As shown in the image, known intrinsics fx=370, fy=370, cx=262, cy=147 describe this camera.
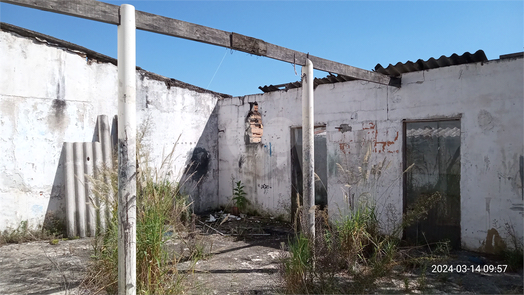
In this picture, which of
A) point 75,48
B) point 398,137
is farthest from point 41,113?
point 398,137

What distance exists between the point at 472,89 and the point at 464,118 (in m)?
0.44

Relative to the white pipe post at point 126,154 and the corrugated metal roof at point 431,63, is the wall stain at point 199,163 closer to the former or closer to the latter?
the corrugated metal roof at point 431,63

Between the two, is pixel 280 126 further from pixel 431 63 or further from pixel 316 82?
pixel 431 63

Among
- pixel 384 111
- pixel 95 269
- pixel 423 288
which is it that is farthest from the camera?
pixel 384 111

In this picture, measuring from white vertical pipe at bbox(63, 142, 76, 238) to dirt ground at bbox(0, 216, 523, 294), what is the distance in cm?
33

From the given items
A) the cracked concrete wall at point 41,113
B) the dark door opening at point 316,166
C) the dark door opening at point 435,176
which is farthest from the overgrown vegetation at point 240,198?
the dark door opening at point 435,176

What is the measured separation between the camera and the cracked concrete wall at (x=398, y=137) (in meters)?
5.23

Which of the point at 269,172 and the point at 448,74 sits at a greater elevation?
the point at 448,74

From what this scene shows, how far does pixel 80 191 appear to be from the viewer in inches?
259

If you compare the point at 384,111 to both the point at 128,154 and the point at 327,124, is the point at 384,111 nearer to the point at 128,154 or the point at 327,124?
the point at 327,124

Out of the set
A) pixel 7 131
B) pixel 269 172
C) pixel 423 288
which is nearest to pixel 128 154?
pixel 423 288

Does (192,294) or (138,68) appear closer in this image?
(192,294)

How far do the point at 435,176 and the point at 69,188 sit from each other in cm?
626

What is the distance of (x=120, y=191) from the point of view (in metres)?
3.17
